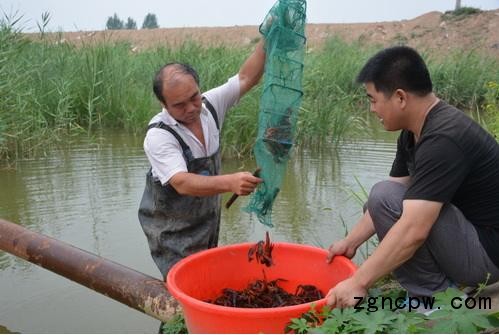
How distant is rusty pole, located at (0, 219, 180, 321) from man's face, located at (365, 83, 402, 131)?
1.14m

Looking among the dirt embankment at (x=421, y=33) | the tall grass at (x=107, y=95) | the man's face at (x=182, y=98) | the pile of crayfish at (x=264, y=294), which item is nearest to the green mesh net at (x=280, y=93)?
the pile of crayfish at (x=264, y=294)

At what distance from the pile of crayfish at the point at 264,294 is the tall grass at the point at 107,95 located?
3245 millimetres

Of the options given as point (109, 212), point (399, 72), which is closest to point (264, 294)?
point (399, 72)

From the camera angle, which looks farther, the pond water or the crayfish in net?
the pond water

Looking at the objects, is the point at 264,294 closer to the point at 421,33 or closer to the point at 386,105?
the point at 386,105

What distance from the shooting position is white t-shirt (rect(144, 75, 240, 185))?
248cm

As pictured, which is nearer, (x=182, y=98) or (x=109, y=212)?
(x=182, y=98)

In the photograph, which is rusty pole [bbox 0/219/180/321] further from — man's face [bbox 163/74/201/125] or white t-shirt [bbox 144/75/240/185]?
man's face [bbox 163/74/201/125]

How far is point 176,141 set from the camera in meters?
2.56

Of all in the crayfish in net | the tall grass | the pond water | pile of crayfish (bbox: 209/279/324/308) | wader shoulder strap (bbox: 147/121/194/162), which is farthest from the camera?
the tall grass

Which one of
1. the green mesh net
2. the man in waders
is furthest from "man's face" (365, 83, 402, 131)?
the man in waders

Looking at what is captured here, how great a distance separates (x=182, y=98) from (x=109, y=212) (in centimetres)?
229

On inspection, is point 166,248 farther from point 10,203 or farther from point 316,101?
point 316,101

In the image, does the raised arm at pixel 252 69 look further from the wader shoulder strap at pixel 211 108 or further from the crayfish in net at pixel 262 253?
the crayfish in net at pixel 262 253
